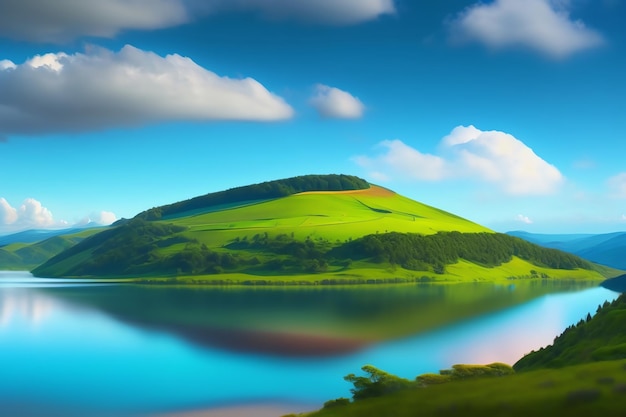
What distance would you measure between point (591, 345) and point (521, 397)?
20938mm

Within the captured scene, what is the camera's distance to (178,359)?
292 ft

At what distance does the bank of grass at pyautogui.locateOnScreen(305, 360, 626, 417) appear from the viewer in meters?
33.3

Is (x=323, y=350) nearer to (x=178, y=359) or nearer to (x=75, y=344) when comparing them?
(x=178, y=359)

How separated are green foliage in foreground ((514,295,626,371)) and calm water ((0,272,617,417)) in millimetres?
21512

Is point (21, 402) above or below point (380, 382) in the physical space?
below

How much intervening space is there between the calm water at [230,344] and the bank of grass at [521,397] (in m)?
21.6

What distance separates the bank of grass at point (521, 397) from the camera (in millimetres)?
33281

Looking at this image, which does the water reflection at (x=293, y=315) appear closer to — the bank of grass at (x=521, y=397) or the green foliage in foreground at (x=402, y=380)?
the green foliage in foreground at (x=402, y=380)

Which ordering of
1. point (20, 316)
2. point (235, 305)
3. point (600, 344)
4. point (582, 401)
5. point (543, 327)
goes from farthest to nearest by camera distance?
point (235, 305) < point (20, 316) < point (543, 327) < point (600, 344) < point (582, 401)

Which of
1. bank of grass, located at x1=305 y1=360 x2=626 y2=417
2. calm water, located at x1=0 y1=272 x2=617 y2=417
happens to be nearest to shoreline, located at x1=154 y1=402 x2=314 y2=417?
calm water, located at x1=0 y1=272 x2=617 y2=417

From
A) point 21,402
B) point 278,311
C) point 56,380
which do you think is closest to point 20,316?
point 278,311

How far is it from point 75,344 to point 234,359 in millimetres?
35645

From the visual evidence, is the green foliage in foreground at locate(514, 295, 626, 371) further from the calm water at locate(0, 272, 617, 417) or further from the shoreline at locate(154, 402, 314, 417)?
the shoreline at locate(154, 402, 314, 417)

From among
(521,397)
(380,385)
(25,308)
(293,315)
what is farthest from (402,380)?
(25,308)
